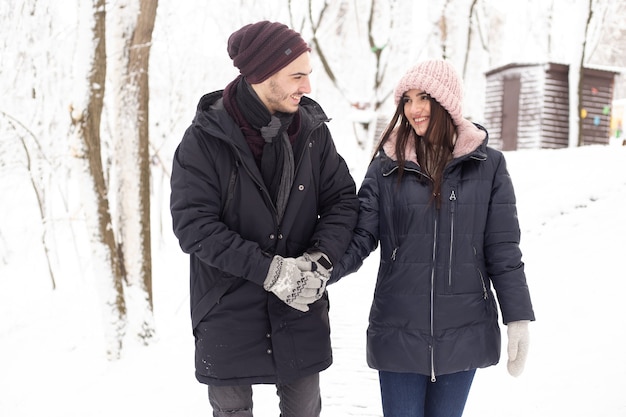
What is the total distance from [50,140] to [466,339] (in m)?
12.3

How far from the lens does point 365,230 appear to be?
8.97ft

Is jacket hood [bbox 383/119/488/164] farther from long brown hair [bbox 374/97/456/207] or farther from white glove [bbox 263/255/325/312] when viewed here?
white glove [bbox 263/255/325/312]

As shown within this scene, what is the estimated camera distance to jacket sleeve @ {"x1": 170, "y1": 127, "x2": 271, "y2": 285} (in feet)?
7.69

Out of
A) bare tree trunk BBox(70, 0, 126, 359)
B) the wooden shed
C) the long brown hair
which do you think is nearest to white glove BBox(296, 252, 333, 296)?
the long brown hair

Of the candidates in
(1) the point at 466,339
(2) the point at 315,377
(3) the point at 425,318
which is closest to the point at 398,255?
(3) the point at 425,318

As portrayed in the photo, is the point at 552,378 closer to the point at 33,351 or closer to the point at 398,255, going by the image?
the point at 398,255

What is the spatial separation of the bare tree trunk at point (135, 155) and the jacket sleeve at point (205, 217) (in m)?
4.91

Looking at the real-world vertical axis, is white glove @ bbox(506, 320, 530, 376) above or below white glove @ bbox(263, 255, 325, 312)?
below

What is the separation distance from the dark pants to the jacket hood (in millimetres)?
1152

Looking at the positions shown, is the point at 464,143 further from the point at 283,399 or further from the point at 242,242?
the point at 283,399

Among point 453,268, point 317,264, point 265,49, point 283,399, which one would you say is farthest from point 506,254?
point 265,49

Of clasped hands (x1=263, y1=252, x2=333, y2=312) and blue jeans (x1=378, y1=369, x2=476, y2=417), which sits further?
blue jeans (x1=378, y1=369, x2=476, y2=417)

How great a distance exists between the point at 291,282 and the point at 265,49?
3.35 feet

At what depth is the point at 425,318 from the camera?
8.51ft
